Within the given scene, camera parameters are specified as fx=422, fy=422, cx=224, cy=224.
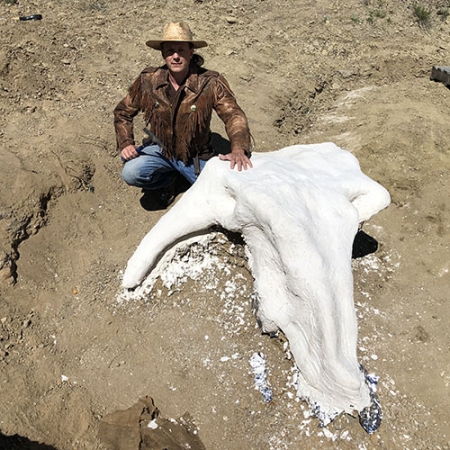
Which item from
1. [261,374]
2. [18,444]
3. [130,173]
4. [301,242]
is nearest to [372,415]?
[261,374]

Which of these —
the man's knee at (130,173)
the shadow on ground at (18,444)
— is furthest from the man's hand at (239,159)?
the shadow on ground at (18,444)

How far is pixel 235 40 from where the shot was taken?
20.7 ft

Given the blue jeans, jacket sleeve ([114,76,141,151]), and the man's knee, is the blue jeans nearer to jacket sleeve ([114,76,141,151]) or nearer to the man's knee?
the man's knee

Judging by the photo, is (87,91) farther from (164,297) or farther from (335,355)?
(335,355)

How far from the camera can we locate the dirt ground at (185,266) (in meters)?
2.61

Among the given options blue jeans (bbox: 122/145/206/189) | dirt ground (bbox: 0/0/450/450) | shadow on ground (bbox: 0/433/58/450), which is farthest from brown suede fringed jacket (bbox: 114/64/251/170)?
shadow on ground (bbox: 0/433/58/450)

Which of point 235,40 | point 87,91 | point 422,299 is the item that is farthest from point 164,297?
point 235,40

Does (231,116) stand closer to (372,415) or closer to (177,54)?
(177,54)

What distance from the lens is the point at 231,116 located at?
317cm

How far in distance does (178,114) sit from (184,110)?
0.19 ft

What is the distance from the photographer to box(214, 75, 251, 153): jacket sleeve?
3.06 metres

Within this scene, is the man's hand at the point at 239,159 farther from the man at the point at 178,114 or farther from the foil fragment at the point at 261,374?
the foil fragment at the point at 261,374

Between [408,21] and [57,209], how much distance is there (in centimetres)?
662

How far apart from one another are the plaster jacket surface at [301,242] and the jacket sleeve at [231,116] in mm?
197
